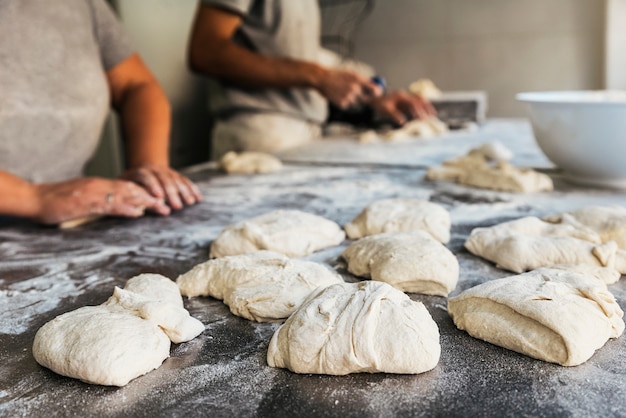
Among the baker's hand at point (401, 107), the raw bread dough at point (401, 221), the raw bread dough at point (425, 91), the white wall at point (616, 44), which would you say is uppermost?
Answer: the white wall at point (616, 44)

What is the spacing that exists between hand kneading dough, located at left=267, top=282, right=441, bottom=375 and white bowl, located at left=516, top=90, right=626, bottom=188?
1.00 m

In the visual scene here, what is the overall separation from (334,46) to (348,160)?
265cm

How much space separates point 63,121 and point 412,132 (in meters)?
1.79

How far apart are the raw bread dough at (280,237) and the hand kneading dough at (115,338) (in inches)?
11.3

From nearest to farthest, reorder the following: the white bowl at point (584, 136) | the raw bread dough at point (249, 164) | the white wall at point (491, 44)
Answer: the white bowl at point (584, 136), the raw bread dough at point (249, 164), the white wall at point (491, 44)

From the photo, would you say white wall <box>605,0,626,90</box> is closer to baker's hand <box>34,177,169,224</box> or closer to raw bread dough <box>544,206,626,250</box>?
raw bread dough <box>544,206,626,250</box>

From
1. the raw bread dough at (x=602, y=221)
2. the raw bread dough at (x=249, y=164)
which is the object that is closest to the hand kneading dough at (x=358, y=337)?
the raw bread dough at (x=602, y=221)

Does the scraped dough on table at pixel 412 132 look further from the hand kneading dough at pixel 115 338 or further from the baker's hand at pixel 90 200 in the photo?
the hand kneading dough at pixel 115 338

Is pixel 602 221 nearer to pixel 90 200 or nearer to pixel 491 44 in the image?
pixel 90 200

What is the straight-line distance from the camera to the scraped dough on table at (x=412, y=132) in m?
2.84

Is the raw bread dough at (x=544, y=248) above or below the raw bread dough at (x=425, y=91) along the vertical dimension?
below

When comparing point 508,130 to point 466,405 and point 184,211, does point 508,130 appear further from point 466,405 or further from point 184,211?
point 466,405

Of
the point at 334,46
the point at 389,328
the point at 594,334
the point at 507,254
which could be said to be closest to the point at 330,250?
the point at 507,254

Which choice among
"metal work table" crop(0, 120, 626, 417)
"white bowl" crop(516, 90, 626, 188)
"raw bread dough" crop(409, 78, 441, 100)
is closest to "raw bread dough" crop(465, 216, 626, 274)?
"metal work table" crop(0, 120, 626, 417)
